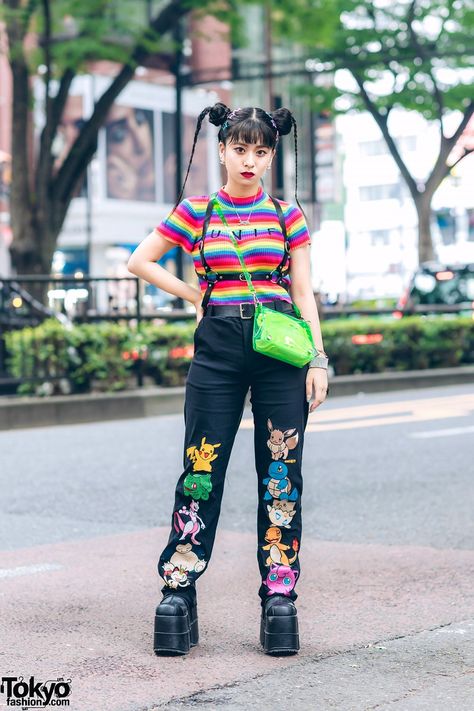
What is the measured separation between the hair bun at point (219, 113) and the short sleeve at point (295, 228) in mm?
360

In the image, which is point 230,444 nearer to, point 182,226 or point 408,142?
point 182,226

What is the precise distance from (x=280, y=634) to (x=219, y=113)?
1684mm

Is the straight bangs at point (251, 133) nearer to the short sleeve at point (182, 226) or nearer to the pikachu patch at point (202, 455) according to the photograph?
the short sleeve at point (182, 226)

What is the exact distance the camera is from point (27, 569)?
19.8 feet

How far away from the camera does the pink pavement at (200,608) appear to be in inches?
163

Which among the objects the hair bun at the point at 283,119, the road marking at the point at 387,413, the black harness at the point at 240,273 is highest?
the hair bun at the point at 283,119

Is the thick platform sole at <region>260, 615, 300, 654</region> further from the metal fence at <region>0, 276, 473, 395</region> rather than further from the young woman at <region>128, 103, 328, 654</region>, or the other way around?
the metal fence at <region>0, 276, 473, 395</region>

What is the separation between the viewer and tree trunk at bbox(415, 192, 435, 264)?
1217 inches

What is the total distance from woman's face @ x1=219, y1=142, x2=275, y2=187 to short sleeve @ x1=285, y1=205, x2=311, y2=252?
0.53 feet

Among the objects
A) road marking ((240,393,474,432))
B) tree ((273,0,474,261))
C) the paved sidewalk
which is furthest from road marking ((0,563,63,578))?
tree ((273,0,474,261))

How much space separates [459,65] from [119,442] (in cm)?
1969

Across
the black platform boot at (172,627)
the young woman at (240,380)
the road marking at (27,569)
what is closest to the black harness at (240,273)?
the young woman at (240,380)

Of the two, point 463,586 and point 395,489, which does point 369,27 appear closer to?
point 395,489

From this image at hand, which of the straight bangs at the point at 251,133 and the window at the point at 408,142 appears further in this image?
the window at the point at 408,142
